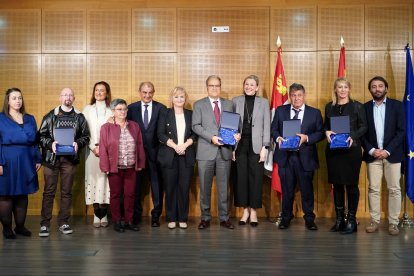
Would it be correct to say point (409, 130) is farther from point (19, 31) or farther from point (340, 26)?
point (19, 31)

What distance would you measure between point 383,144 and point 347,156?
1.36 ft

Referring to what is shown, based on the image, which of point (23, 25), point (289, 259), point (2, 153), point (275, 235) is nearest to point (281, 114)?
point (275, 235)

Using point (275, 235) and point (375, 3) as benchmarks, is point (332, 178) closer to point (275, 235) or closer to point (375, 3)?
point (275, 235)

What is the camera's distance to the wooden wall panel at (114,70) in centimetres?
645

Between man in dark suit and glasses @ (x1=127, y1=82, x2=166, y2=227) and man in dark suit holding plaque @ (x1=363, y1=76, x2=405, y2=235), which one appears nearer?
man in dark suit holding plaque @ (x1=363, y1=76, x2=405, y2=235)

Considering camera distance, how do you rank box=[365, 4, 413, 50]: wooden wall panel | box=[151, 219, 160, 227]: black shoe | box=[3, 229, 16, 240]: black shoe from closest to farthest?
box=[3, 229, 16, 240]: black shoe
box=[151, 219, 160, 227]: black shoe
box=[365, 4, 413, 50]: wooden wall panel

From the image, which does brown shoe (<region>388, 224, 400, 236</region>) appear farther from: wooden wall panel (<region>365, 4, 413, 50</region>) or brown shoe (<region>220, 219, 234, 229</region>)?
wooden wall panel (<region>365, 4, 413, 50</region>)

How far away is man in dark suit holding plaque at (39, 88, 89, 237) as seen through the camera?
197 inches

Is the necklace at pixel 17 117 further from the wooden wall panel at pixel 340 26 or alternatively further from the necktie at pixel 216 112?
the wooden wall panel at pixel 340 26

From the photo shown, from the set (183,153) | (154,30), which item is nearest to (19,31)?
(154,30)

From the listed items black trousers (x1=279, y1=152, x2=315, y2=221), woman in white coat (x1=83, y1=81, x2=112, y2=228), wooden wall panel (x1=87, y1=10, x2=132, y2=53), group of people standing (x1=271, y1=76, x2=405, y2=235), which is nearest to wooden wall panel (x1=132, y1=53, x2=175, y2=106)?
wooden wall panel (x1=87, y1=10, x2=132, y2=53)

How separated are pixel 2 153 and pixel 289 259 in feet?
9.67

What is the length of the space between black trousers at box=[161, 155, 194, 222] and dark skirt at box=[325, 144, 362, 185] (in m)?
1.58

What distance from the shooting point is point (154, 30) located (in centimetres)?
645
